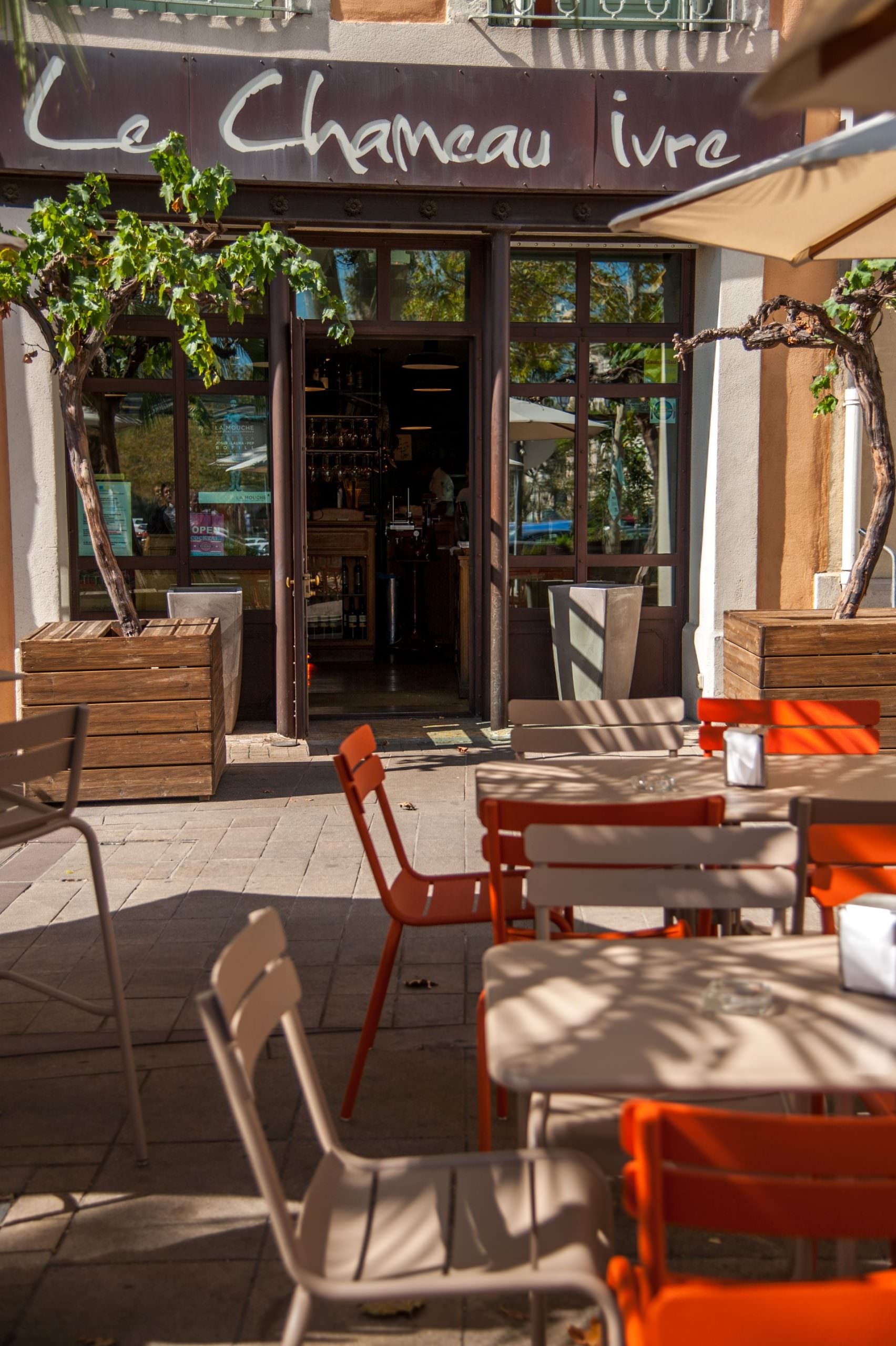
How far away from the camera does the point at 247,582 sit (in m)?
9.12

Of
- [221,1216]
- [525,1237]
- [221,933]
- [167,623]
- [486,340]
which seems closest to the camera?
[525,1237]

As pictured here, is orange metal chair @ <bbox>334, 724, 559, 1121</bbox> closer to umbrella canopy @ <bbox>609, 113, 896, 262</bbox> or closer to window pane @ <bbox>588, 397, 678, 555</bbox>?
umbrella canopy @ <bbox>609, 113, 896, 262</bbox>

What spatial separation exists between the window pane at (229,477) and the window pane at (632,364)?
2.23 m

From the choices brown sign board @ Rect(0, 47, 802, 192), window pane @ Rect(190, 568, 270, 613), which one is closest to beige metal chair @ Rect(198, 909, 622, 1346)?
brown sign board @ Rect(0, 47, 802, 192)

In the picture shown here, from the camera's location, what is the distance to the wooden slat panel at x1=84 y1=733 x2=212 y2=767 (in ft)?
22.7

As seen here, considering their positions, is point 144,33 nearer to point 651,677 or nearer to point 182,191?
point 182,191

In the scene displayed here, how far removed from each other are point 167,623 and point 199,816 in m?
1.35

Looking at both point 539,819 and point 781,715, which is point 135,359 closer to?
point 781,715

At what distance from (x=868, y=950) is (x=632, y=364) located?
7.42m

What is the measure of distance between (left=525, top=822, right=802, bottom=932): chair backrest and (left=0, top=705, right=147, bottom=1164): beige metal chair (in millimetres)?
1149

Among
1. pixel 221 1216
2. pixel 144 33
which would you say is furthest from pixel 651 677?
pixel 221 1216

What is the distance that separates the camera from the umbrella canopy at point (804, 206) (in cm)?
376

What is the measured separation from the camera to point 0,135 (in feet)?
25.7

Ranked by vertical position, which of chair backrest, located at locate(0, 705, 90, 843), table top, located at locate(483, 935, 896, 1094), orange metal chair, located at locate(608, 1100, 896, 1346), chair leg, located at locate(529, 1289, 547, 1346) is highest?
chair backrest, located at locate(0, 705, 90, 843)
